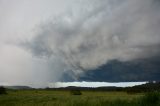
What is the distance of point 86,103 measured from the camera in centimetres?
3328

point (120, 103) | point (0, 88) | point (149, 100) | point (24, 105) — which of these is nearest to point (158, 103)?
point (149, 100)

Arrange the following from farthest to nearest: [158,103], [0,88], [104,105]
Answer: [0,88], [104,105], [158,103]

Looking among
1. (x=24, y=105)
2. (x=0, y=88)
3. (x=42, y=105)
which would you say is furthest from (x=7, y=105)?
(x=0, y=88)

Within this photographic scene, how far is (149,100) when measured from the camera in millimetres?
30578

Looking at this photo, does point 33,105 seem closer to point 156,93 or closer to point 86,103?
point 86,103

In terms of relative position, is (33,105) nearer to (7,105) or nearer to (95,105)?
(7,105)

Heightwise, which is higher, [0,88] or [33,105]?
[0,88]

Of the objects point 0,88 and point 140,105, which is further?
point 0,88

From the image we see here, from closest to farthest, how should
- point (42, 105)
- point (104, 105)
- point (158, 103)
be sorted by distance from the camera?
point (158, 103), point (104, 105), point (42, 105)

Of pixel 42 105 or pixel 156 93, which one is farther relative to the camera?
pixel 42 105

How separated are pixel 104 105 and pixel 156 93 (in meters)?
5.02

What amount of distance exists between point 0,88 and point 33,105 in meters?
44.6

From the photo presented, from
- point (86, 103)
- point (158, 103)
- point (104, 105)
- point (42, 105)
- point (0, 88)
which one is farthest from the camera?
point (0, 88)

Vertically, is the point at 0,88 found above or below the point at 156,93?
above
